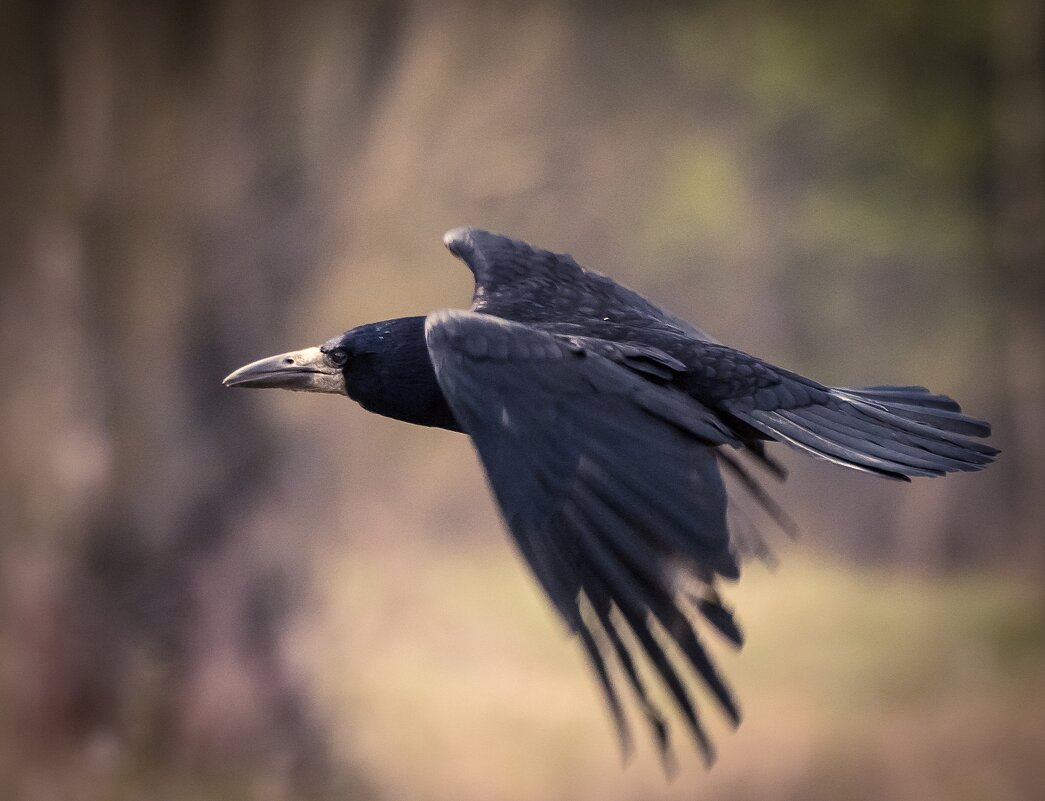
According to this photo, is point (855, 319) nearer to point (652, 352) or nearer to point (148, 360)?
point (148, 360)

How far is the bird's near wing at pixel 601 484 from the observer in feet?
4.81

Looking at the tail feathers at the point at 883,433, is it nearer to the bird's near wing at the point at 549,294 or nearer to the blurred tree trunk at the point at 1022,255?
the bird's near wing at the point at 549,294

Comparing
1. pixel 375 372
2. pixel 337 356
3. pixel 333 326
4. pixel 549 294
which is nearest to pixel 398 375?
pixel 375 372

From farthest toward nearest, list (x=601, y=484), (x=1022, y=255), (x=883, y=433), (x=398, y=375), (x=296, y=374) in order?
(x=1022, y=255)
(x=296, y=374)
(x=398, y=375)
(x=883, y=433)
(x=601, y=484)

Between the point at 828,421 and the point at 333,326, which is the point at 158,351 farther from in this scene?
the point at 828,421

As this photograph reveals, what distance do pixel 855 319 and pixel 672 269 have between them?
2.46 feet

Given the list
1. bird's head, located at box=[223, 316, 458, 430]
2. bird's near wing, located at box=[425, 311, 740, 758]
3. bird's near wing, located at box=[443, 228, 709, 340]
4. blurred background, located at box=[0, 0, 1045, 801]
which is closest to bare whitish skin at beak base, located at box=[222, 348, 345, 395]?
bird's head, located at box=[223, 316, 458, 430]

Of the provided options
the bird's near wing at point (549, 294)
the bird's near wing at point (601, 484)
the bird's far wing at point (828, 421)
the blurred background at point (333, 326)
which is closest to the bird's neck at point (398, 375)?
the bird's near wing at point (549, 294)

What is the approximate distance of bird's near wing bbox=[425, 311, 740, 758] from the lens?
4.81ft

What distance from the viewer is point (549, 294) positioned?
233 cm

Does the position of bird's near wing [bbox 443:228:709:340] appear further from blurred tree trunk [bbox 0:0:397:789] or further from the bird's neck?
blurred tree trunk [bbox 0:0:397:789]

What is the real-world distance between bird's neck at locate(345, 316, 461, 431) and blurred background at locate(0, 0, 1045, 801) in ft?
7.58

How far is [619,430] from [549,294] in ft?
2.30

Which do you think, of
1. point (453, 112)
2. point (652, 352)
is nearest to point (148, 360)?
point (453, 112)
